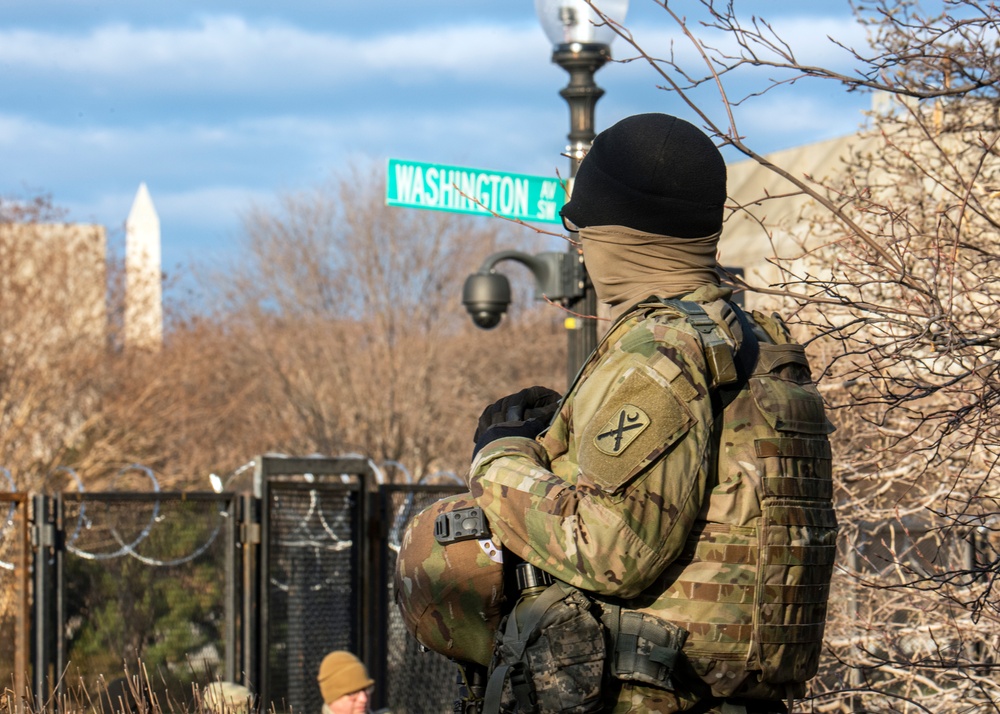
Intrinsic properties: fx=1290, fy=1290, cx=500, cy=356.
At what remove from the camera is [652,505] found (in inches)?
89.7

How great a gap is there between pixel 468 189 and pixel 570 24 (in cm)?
112

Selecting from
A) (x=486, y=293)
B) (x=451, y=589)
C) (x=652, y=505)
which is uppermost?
(x=486, y=293)

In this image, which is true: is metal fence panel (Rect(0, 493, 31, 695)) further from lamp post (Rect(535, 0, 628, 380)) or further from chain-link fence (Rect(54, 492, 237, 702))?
lamp post (Rect(535, 0, 628, 380))

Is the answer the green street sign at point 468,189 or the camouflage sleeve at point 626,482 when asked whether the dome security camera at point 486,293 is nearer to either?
the green street sign at point 468,189

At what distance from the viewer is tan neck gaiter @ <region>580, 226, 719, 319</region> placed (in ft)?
8.58

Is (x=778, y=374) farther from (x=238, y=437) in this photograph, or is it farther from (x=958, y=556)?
(x=238, y=437)

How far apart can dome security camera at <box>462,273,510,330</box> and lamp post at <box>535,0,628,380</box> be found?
1197mm

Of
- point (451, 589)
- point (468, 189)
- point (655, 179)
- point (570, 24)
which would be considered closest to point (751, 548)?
point (451, 589)

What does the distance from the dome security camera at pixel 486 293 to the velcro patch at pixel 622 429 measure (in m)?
6.58

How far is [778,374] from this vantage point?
254 centimetres

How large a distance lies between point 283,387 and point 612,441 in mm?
17066

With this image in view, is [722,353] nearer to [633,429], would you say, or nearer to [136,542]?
[633,429]

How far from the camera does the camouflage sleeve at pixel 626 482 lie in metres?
2.27

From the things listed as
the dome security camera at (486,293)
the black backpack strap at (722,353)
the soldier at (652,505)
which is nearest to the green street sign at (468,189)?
the dome security camera at (486,293)
